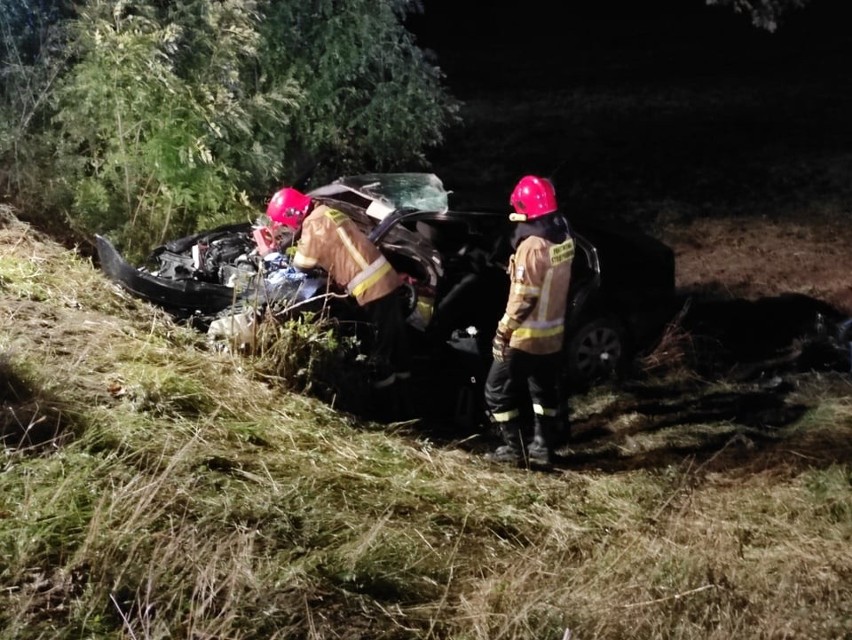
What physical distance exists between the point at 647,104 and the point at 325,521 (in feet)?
48.4

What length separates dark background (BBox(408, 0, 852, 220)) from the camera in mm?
12711

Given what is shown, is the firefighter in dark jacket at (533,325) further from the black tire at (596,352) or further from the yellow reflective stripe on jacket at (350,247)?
the yellow reflective stripe on jacket at (350,247)

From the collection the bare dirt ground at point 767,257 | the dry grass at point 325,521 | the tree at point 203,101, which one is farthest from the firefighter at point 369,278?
the bare dirt ground at point 767,257

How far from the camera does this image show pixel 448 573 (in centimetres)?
359

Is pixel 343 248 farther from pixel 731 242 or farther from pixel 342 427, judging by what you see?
pixel 731 242

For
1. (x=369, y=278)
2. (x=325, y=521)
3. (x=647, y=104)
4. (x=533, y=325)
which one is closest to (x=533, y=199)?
(x=533, y=325)

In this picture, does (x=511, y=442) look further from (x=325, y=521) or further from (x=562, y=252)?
(x=325, y=521)

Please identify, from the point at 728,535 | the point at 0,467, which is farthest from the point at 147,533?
the point at 728,535

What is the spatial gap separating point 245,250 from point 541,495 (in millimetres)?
3123

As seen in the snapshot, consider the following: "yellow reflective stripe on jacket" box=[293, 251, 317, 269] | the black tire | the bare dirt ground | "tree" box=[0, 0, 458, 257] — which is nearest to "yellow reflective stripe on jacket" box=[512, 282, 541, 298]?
the black tire

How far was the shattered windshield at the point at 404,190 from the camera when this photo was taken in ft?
21.2

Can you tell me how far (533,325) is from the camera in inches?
213

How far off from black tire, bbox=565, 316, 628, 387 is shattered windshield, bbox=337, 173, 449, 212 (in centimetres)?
136

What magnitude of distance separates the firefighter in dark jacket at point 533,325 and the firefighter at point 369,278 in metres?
0.64
